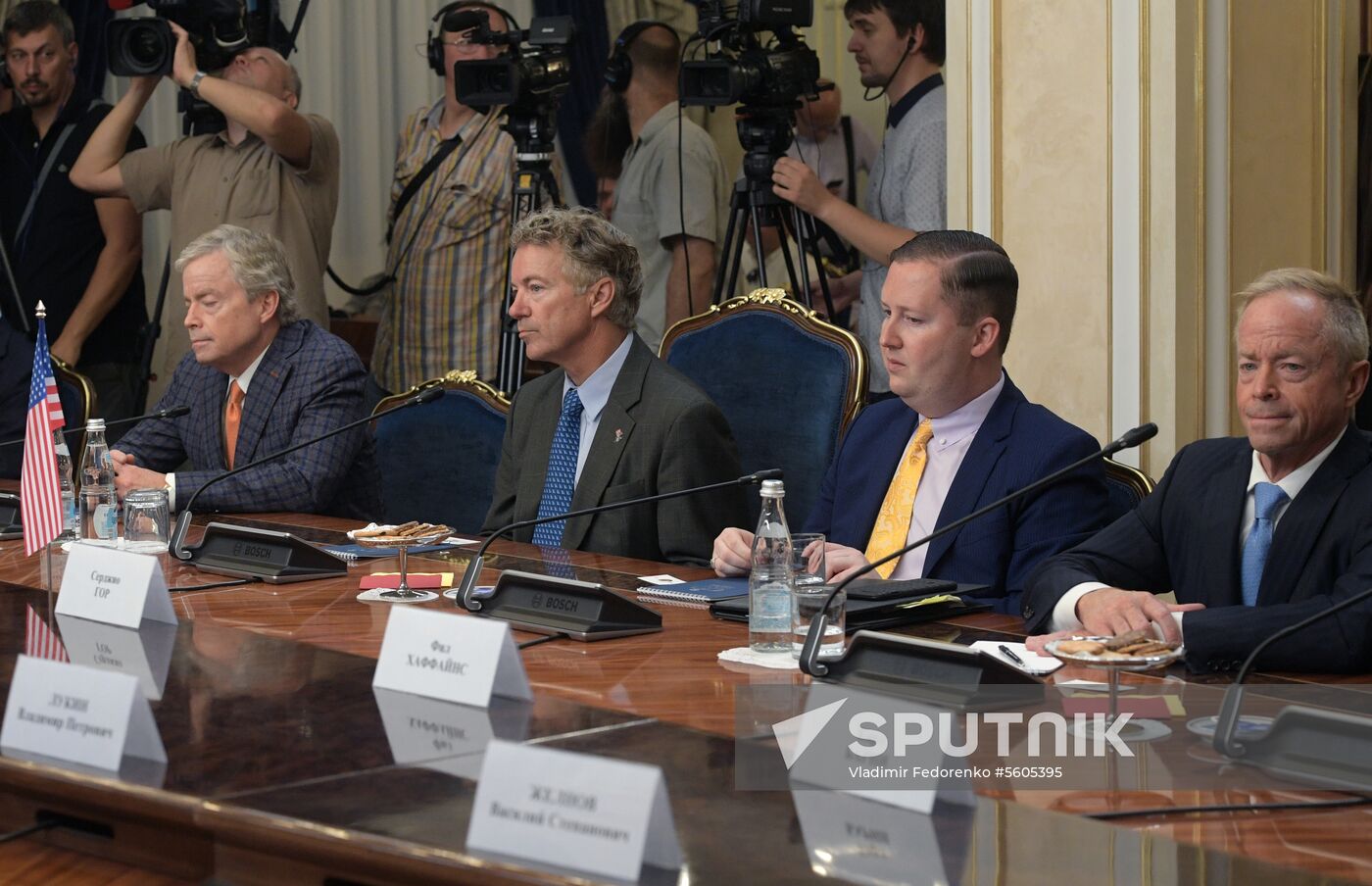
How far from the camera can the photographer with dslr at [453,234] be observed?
481 cm

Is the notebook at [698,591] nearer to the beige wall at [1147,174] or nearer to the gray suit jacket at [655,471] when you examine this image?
the gray suit jacket at [655,471]

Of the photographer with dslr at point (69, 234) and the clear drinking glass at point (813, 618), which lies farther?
the photographer with dslr at point (69, 234)

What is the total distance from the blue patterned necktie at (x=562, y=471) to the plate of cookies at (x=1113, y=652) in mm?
1529

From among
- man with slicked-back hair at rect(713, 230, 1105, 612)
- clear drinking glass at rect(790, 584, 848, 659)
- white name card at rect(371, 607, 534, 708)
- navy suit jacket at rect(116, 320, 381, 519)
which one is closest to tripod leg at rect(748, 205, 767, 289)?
navy suit jacket at rect(116, 320, 381, 519)

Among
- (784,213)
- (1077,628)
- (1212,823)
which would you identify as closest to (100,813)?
(1212,823)

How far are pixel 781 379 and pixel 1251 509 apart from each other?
1214 millimetres

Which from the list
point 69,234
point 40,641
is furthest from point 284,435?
point 69,234

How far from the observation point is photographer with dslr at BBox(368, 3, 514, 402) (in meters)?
4.81

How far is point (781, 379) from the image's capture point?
3.20 m

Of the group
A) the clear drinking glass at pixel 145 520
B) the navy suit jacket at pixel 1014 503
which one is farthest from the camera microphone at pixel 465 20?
the navy suit jacket at pixel 1014 503

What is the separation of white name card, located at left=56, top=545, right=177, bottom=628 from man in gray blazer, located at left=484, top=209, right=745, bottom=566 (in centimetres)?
97

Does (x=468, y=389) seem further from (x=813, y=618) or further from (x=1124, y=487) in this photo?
(x=813, y=618)

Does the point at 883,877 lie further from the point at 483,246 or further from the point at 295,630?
the point at 483,246

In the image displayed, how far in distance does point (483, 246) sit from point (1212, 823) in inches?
150
